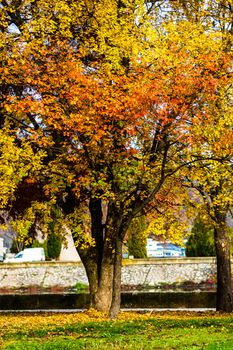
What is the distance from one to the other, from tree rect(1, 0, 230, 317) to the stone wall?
24.2 m

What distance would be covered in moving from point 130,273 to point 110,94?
2882 centimetres

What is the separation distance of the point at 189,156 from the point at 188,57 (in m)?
2.63

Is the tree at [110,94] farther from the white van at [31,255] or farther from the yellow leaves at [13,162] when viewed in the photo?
the white van at [31,255]

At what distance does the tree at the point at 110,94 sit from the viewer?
58.3 feet

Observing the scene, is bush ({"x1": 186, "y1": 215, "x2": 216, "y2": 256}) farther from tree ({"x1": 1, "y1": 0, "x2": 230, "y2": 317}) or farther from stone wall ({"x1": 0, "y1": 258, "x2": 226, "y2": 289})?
tree ({"x1": 1, "y1": 0, "x2": 230, "y2": 317})

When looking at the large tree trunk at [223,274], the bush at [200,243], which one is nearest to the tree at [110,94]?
the large tree trunk at [223,274]

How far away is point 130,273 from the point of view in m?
45.5

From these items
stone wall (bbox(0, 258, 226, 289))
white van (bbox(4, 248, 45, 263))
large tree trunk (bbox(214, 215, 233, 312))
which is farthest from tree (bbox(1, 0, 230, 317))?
white van (bbox(4, 248, 45, 263))

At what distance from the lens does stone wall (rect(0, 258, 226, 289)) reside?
4428 cm

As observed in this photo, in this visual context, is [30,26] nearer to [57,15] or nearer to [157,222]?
[57,15]

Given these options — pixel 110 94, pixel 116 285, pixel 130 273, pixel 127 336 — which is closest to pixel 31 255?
pixel 130 273

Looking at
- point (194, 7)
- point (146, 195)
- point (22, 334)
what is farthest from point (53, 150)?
point (22, 334)

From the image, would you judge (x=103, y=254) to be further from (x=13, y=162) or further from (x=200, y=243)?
(x=200, y=243)

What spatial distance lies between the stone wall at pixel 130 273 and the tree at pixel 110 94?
24.2 meters
